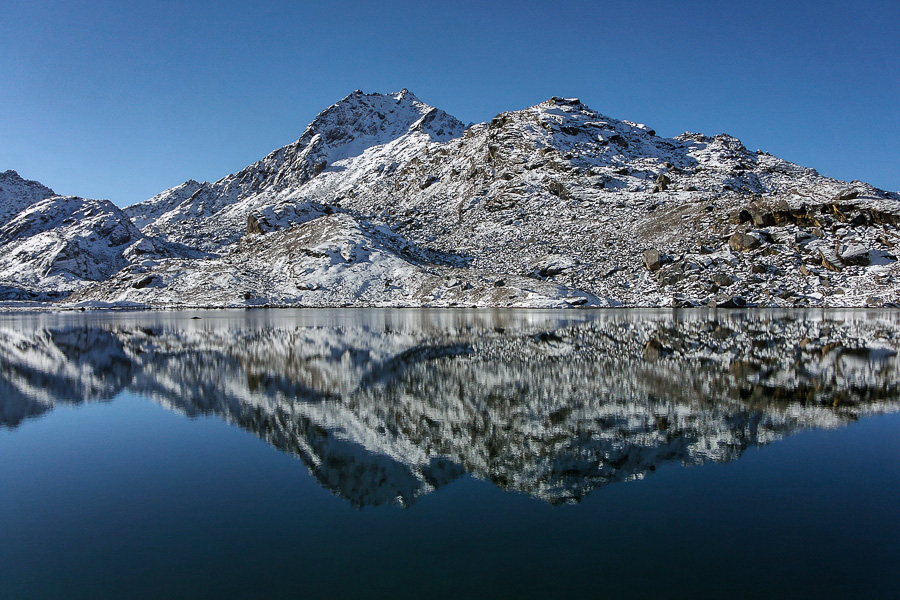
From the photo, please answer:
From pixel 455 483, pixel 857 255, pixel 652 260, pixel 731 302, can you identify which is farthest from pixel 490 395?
pixel 857 255

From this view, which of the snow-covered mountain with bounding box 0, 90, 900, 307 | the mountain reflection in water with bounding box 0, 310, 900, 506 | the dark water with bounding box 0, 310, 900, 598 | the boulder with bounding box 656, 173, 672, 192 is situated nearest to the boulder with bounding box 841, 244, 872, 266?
the snow-covered mountain with bounding box 0, 90, 900, 307

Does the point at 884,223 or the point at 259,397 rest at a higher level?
the point at 884,223

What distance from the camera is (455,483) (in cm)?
1247

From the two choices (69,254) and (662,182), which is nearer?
(662,182)

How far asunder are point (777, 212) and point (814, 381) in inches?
3997

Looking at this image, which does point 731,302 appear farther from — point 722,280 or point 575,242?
point 575,242

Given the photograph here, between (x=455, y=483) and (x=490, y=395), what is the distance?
29.1 ft

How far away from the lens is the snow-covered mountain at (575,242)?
325ft

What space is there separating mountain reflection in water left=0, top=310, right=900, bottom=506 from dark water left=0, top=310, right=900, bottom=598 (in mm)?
132

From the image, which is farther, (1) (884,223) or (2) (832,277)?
(1) (884,223)

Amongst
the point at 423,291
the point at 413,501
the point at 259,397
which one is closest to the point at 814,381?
the point at 413,501

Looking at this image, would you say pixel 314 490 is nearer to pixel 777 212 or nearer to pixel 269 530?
pixel 269 530

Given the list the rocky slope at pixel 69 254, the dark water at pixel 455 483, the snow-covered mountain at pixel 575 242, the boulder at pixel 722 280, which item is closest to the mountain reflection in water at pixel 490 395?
the dark water at pixel 455 483

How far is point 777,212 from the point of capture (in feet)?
358
